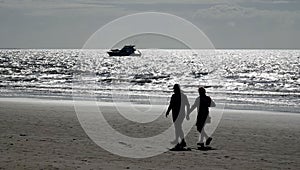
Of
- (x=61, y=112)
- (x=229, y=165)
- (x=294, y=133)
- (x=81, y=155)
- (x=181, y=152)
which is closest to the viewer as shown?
(x=229, y=165)

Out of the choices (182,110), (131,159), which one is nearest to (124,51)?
(182,110)

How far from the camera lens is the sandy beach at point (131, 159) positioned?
11.3m

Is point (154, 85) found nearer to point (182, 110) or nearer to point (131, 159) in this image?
point (182, 110)

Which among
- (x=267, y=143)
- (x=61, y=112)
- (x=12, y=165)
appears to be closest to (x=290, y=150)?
(x=267, y=143)

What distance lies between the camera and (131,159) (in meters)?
12.0

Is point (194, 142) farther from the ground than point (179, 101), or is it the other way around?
point (179, 101)

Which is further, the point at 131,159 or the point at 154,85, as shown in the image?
the point at 154,85

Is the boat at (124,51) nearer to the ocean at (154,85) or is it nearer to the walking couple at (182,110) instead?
the ocean at (154,85)

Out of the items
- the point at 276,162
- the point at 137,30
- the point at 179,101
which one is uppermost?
the point at 137,30

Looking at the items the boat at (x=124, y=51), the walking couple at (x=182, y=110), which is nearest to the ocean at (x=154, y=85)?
the walking couple at (x=182, y=110)

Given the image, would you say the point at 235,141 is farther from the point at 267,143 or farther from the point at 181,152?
the point at 181,152

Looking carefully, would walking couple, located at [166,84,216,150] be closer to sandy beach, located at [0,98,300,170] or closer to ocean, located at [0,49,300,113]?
sandy beach, located at [0,98,300,170]

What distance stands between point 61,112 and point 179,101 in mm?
10842

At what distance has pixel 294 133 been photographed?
17562 millimetres
